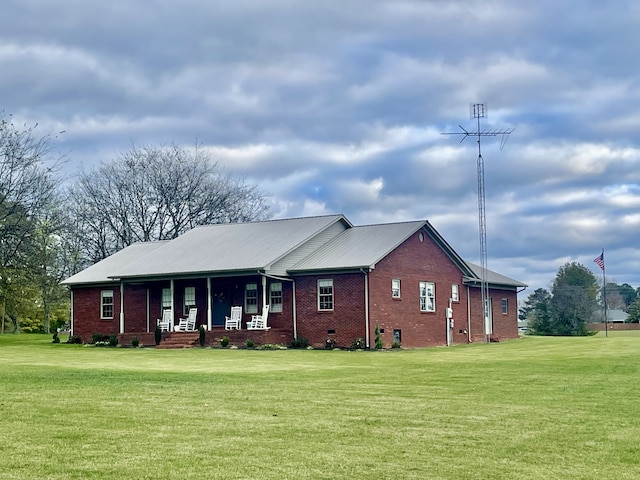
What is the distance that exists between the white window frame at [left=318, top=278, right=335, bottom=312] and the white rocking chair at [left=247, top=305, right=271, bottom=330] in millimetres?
2286

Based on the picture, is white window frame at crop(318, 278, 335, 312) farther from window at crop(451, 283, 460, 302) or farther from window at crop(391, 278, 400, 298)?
window at crop(451, 283, 460, 302)

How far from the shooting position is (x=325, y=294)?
35.8 meters

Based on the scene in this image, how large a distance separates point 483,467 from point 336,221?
3216 cm

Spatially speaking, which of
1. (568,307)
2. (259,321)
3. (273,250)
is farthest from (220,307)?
(568,307)

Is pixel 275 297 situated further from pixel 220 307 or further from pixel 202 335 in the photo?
pixel 202 335

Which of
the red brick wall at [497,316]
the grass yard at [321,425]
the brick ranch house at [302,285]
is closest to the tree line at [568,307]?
the red brick wall at [497,316]

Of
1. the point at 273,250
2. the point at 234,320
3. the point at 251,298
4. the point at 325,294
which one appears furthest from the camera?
the point at 251,298

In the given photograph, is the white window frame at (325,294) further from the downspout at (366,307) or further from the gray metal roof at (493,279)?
the gray metal roof at (493,279)

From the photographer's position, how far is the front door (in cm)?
3875

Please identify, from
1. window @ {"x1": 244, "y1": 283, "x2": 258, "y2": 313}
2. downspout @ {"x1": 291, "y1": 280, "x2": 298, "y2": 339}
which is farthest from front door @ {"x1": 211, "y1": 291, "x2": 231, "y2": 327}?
downspout @ {"x1": 291, "y1": 280, "x2": 298, "y2": 339}

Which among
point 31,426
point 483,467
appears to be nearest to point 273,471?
point 483,467

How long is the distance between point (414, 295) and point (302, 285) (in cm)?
542

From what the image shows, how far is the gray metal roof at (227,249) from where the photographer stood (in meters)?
36.8

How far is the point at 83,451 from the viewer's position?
30.0 ft
